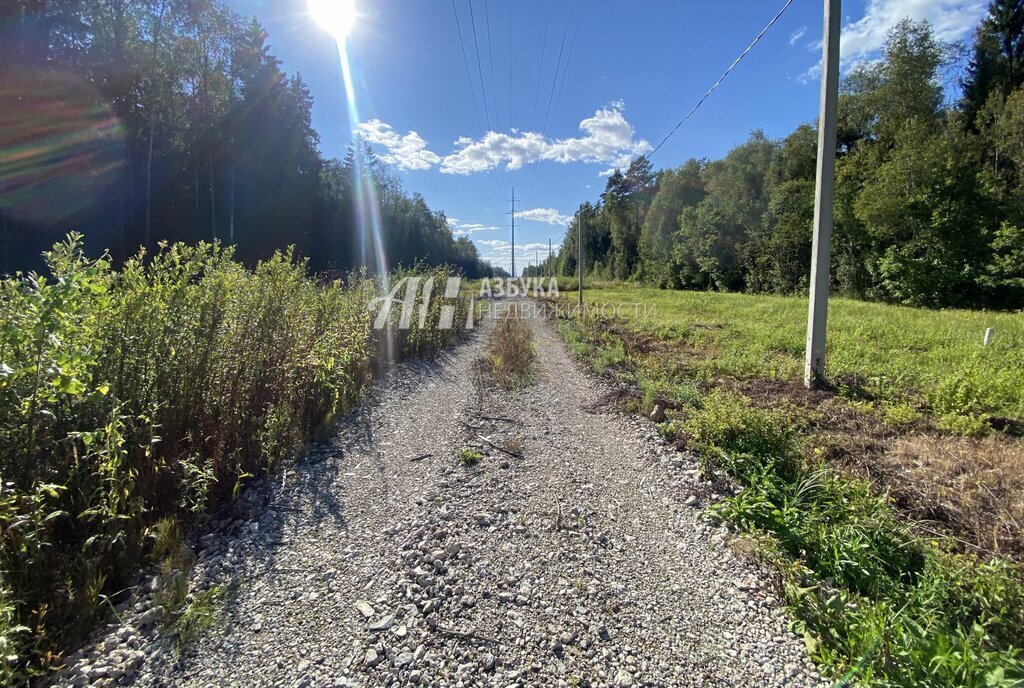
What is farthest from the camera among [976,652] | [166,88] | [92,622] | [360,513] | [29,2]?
[166,88]

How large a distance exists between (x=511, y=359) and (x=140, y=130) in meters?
22.6

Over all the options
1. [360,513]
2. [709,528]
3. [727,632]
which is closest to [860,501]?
[709,528]

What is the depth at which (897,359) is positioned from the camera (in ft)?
19.5

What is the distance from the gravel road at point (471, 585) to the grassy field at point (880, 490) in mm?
220

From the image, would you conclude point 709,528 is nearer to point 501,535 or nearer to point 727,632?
point 727,632

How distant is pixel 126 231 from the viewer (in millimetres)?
19016

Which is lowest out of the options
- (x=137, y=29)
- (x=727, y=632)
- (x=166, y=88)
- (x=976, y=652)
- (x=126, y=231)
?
(x=727, y=632)

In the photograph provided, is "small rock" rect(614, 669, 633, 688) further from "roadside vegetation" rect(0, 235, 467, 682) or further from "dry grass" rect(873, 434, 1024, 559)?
"dry grass" rect(873, 434, 1024, 559)

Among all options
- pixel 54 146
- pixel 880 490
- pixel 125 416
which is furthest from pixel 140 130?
pixel 880 490

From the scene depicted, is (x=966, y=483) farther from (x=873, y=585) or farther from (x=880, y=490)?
(x=873, y=585)

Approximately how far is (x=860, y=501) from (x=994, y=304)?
875 inches

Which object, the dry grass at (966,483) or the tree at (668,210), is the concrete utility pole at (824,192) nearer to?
the dry grass at (966,483)

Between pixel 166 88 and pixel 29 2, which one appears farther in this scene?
pixel 166 88

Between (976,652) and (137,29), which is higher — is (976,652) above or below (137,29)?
below
